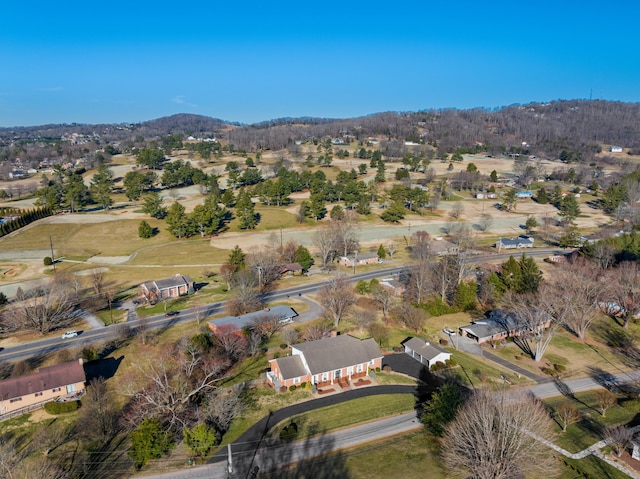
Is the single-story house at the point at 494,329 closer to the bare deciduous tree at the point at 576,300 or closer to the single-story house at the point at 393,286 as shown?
the bare deciduous tree at the point at 576,300

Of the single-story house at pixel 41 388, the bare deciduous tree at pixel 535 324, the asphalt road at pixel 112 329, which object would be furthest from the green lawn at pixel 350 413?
the asphalt road at pixel 112 329

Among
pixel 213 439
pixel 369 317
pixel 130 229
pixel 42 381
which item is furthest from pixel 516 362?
pixel 130 229

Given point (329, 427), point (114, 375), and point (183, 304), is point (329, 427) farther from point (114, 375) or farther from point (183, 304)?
point (183, 304)

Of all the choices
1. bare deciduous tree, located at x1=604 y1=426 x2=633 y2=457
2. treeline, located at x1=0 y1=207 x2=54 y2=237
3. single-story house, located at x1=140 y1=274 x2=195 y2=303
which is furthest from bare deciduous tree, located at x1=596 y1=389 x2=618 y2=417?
treeline, located at x1=0 y1=207 x2=54 y2=237

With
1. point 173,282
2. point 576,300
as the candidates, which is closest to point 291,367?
point 173,282

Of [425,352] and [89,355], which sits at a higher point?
[89,355]

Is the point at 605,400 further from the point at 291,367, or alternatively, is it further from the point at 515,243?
the point at 515,243
